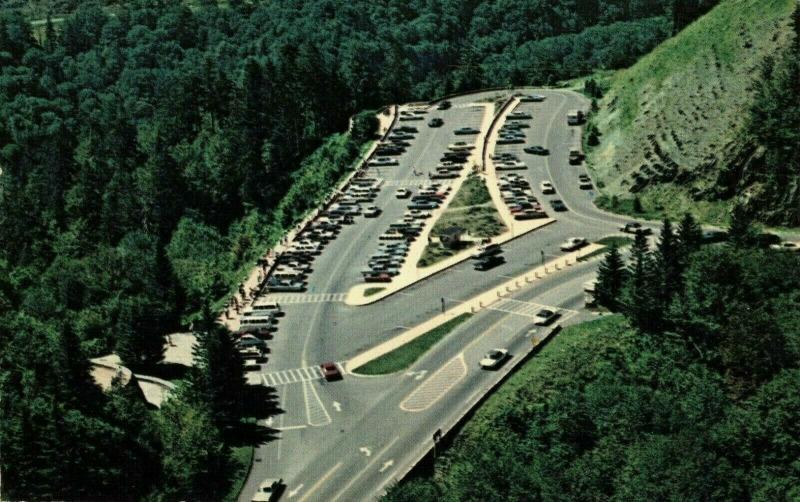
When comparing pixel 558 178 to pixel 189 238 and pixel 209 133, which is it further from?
pixel 209 133

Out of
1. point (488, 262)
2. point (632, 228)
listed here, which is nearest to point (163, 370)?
point (488, 262)

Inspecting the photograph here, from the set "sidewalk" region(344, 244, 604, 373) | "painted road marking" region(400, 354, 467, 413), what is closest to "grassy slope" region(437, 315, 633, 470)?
"painted road marking" region(400, 354, 467, 413)

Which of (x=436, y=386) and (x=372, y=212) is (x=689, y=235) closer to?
(x=436, y=386)

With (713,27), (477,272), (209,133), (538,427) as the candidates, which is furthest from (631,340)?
(209,133)

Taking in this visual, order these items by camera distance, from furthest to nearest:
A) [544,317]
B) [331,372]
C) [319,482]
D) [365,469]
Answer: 1. [544,317]
2. [331,372]
3. [365,469]
4. [319,482]

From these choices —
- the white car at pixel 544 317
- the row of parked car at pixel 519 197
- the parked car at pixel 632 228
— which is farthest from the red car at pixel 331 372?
the row of parked car at pixel 519 197

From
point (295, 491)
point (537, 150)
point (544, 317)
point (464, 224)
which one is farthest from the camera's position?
point (537, 150)

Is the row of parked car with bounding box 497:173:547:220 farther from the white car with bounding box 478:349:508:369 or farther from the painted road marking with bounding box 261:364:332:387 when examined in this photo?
the painted road marking with bounding box 261:364:332:387

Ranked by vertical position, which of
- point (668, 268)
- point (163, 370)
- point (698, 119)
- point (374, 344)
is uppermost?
point (698, 119)
